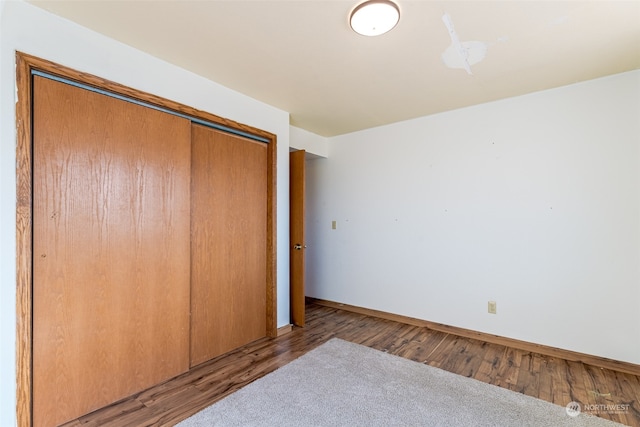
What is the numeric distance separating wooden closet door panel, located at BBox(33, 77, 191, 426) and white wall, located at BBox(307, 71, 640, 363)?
2.38m

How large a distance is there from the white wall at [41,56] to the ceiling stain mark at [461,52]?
6.37ft

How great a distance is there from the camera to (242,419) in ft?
5.73

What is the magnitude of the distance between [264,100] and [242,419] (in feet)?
8.87

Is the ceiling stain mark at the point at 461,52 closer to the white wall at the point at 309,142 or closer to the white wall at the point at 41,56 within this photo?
the white wall at the point at 41,56

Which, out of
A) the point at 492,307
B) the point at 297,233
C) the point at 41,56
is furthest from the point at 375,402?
the point at 41,56

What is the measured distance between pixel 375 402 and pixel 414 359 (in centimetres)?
79

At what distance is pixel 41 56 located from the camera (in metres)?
1.64

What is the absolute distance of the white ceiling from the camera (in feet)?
5.28

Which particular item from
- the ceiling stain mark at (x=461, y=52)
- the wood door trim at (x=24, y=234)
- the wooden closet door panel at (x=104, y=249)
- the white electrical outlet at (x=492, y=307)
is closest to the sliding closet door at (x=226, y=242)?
the wooden closet door panel at (x=104, y=249)

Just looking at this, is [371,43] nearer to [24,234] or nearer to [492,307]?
[24,234]

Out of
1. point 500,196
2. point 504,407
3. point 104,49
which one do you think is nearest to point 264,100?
point 104,49

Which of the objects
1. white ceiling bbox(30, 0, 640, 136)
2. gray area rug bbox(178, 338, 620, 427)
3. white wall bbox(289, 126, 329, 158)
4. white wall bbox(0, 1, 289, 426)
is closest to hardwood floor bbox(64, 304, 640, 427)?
gray area rug bbox(178, 338, 620, 427)

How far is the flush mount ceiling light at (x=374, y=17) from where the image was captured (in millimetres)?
1544

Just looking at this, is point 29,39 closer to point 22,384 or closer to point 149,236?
point 149,236
